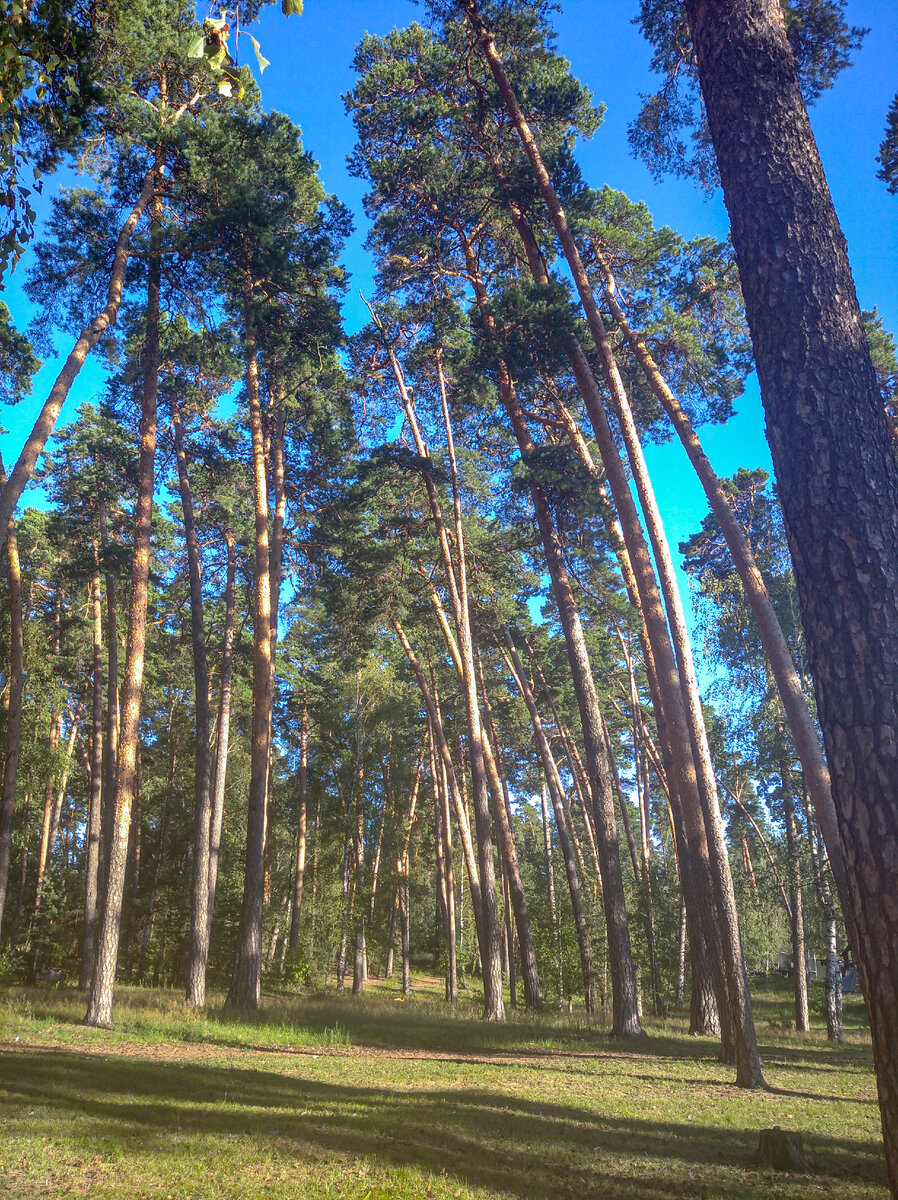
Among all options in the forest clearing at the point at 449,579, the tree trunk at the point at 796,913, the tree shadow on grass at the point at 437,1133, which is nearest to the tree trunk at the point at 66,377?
the forest clearing at the point at 449,579

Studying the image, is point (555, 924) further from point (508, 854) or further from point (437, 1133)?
point (437, 1133)

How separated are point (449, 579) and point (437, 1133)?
13359 millimetres

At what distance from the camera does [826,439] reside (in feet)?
12.9

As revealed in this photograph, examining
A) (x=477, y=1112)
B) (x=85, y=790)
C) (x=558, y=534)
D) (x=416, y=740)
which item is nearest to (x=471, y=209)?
(x=558, y=534)

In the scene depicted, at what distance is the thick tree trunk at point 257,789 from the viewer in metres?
14.6

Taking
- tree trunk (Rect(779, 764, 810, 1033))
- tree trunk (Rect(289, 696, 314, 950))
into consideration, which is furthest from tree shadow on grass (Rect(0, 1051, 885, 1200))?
tree trunk (Rect(289, 696, 314, 950))

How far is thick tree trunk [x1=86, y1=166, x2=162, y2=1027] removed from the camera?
12789 millimetres

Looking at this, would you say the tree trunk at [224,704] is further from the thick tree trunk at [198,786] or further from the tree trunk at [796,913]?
the tree trunk at [796,913]

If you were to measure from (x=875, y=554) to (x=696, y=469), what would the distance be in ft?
32.8

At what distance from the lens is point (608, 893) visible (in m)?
13.8

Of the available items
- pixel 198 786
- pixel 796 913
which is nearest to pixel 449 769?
pixel 198 786

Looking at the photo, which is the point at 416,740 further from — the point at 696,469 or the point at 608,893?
the point at 696,469

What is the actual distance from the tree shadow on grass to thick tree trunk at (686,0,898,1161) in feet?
10.0

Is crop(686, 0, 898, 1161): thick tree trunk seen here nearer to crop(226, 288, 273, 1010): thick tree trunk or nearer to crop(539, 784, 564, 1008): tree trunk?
crop(226, 288, 273, 1010): thick tree trunk
